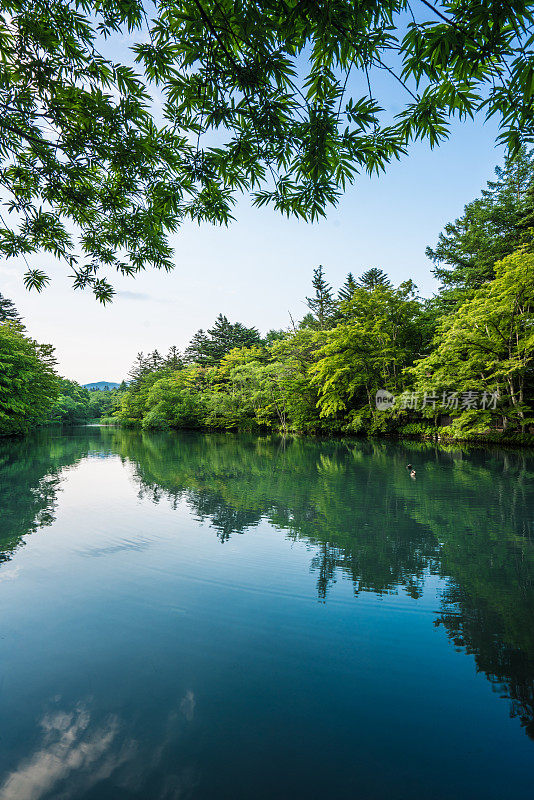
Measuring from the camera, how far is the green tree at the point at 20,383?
703 inches

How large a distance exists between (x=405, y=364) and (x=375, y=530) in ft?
56.5

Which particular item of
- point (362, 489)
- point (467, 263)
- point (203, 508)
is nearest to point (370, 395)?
point (467, 263)

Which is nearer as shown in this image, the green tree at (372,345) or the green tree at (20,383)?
the green tree at (20,383)

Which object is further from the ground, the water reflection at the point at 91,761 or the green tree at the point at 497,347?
the green tree at the point at 497,347

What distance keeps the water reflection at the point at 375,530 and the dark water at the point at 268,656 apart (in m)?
0.02

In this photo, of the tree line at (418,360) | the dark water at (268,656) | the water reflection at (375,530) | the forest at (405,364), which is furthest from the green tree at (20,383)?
the dark water at (268,656)

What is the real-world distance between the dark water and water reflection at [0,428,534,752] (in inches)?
0.8

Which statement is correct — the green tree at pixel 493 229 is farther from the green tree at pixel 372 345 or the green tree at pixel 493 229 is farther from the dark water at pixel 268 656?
the dark water at pixel 268 656

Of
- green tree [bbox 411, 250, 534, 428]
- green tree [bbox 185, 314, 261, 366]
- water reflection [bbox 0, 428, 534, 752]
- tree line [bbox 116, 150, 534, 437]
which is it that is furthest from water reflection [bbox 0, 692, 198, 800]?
green tree [bbox 185, 314, 261, 366]

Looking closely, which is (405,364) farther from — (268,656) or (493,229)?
(268,656)

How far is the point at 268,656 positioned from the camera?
7.57 ft

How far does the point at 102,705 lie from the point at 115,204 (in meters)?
3.34

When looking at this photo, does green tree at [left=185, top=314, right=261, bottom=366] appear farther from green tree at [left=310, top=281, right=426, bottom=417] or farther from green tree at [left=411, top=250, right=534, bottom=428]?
green tree at [left=411, top=250, right=534, bottom=428]

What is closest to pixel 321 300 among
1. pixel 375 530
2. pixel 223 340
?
pixel 223 340
